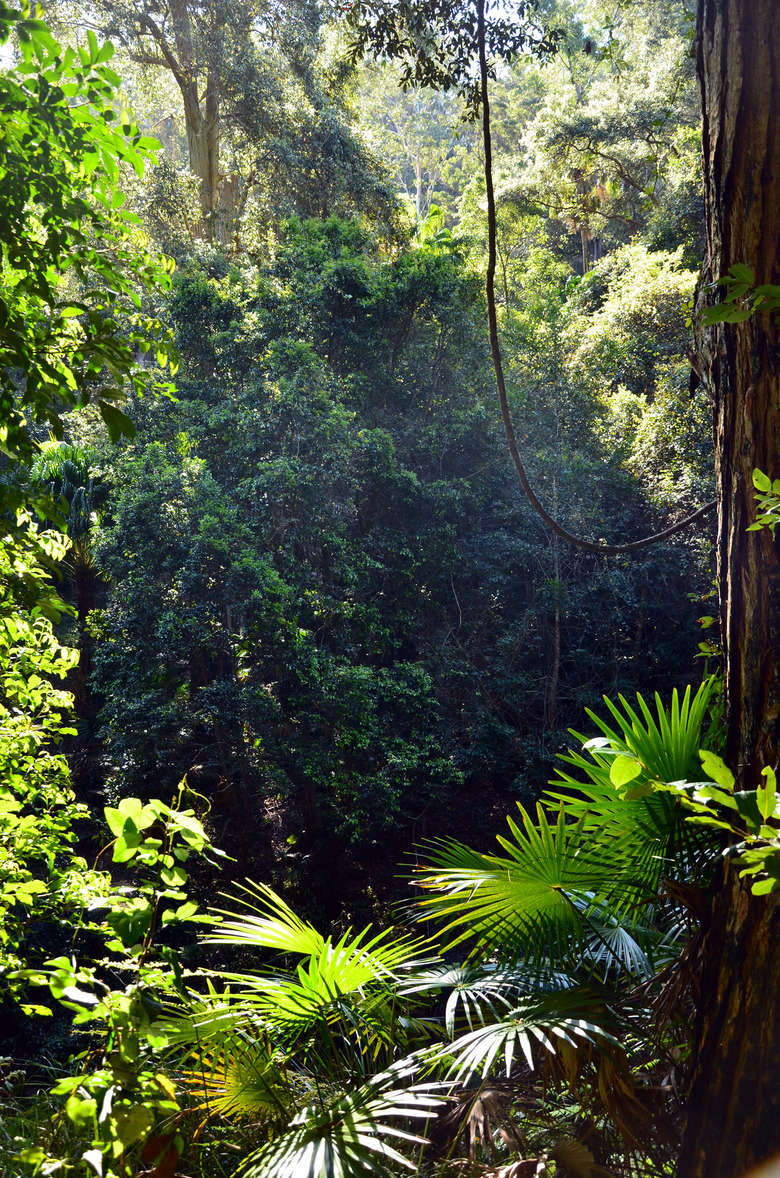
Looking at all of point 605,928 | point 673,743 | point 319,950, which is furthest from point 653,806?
point 319,950

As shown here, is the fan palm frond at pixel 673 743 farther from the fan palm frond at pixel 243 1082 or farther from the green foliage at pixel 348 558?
the green foliage at pixel 348 558

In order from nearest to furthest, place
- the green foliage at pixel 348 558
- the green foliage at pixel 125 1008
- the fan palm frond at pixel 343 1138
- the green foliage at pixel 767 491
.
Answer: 1. the green foliage at pixel 125 1008
2. the green foliage at pixel 767 491
3. the fan palm frond at pixel 343 1138
4. the green foliage at pixel 348 558

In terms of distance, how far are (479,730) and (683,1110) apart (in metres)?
6.60

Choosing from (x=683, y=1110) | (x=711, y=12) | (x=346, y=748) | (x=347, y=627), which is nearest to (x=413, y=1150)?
(x=683, y=1110)

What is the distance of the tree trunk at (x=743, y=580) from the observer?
1.44 meters

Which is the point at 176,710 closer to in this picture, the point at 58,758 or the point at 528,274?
the point at 58,758

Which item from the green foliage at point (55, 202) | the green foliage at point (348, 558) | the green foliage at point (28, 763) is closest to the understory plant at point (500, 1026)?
the green foliage at point (28, 763)

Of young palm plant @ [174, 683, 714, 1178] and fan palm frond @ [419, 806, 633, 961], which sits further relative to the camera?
fan palm frond @ [419, 806, 633, 961]

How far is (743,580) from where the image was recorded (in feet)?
5.24

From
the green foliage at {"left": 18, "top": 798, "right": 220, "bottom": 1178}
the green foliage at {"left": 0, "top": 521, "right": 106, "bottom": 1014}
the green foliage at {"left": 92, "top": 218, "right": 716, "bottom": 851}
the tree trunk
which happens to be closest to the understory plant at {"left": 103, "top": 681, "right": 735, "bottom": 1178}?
the tree trunk

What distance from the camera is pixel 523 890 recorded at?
1935 mm

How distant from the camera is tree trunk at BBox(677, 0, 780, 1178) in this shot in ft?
4.74

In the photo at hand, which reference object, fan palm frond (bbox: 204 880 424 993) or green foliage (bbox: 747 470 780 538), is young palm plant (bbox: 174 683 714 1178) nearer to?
fan palm frond (bbox: 204 880 424 993)

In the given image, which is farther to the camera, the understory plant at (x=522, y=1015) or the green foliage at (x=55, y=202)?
the understory plant at (x=522, y=1015)
